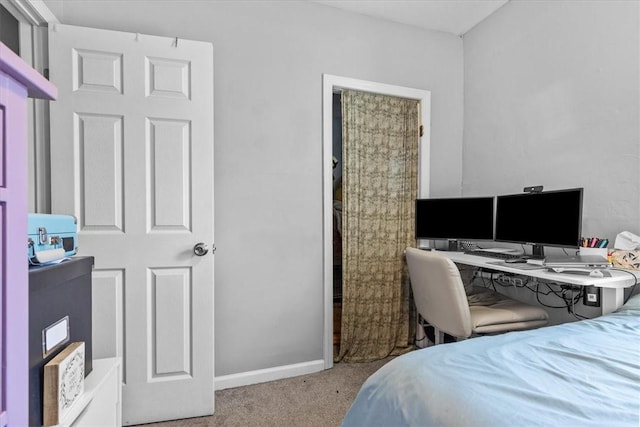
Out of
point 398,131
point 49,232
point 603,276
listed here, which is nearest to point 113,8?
point 49,232

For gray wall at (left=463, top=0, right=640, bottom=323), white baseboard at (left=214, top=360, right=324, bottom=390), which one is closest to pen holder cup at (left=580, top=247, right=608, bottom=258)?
gray wall at (left=463, top=0, right=640, bottom=323)

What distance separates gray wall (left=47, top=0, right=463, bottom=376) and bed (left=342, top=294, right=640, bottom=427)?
1.38 meters

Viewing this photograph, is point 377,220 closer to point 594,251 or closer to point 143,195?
point 594,251

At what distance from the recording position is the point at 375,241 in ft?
8.43

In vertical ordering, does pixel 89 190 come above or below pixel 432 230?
above

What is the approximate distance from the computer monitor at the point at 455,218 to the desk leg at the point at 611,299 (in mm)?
879

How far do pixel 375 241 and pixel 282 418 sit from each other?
4.44ft

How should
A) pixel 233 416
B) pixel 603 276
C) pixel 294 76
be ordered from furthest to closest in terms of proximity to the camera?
pixel 294 76, pixel 233 416, pixel 603 276

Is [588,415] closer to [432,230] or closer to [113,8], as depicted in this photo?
[432,230]

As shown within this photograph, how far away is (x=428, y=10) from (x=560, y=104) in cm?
115

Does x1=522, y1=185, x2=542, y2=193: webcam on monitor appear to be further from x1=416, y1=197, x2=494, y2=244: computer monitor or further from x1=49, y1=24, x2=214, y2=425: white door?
x1=49, y1=24, x2=214, y2=425: white door

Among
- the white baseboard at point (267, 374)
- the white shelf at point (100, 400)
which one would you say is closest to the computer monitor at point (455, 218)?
the white baseboard at point (267, 374)

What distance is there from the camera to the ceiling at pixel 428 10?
235cm

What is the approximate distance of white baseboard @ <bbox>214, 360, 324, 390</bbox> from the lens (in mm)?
2078
